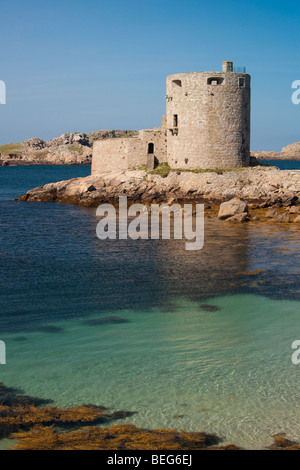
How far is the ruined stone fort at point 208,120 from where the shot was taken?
96.1 feet

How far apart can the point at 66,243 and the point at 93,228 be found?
3.45m

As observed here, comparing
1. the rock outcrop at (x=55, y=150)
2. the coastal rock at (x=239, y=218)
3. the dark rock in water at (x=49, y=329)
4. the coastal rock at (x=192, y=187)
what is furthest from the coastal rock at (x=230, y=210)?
the rock outcrop at (x=55, y=150)

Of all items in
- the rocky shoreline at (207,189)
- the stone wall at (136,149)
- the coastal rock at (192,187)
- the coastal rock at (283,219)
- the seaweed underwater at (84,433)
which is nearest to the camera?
the seaweed underwater at (84,433)

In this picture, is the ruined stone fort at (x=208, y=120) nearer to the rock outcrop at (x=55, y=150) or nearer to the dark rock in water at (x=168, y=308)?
the dark rock in water at (x=168, y=308)

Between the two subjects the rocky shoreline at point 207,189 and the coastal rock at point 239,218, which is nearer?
the coastal rock at point 239,218

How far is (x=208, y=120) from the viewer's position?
1164 inches

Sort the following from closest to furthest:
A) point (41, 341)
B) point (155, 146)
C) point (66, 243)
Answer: point (41, 341) < point (66, 243) < point (155, 146)

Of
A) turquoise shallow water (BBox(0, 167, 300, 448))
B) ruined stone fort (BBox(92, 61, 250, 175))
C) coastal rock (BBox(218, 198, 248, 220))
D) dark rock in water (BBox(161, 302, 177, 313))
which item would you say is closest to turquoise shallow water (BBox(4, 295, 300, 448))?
turquoise shallow water (BBox(0, 167, 300, 448))

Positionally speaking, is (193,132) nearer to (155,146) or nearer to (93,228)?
(155,146)

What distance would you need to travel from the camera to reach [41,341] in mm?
9734

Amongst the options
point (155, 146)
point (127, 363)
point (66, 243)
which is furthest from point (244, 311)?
point (155, 146)

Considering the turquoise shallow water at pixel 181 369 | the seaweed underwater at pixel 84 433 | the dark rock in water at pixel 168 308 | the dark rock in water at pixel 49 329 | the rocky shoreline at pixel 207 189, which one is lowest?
the seaweed underwater at pixel 84 433

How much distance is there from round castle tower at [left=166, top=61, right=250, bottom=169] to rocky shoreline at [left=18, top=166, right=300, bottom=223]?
125 cm

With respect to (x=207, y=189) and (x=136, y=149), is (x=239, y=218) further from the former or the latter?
(x=136, y=149)
